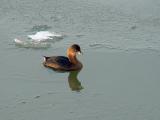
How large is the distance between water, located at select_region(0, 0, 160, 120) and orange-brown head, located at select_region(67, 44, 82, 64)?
21 centimetres

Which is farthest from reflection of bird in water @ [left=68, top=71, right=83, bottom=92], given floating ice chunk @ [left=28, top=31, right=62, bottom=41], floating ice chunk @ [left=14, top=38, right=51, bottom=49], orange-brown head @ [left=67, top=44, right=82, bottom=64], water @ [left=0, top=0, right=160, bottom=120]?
floating ice chunk @ [left=28, top=31, right=62, bottom=41]

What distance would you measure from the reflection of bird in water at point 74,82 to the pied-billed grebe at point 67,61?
0.42ft

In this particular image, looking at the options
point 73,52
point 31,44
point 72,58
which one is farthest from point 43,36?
point 73,52

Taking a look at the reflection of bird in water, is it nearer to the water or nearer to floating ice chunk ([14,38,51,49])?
the water

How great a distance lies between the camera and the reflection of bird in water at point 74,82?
8.17 m

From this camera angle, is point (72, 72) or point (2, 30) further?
point (2, 30)

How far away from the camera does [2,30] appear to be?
10000 mm

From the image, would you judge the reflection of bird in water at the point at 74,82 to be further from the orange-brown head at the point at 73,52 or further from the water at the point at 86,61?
the orange-brown head at the point at 73,52

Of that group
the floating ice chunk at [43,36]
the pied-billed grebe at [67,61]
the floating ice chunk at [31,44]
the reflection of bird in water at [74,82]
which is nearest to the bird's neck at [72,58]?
the pied-billed grebe at [67,61]

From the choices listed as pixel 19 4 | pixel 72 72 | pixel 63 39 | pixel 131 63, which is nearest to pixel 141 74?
pixel 131 63

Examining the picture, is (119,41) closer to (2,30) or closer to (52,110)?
(2,30)

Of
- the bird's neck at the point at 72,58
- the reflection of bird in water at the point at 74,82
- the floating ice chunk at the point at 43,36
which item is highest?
the floating ice chunk at the point at 43,36

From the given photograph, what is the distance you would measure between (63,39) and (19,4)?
2012mm

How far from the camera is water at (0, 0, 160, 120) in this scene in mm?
7324
